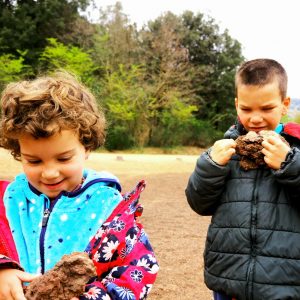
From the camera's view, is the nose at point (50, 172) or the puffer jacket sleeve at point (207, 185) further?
the puffer jacket sleeve at point (207, 185)

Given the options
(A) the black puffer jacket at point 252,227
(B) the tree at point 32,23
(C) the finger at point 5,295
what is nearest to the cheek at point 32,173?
(C) the finger at point 5,295

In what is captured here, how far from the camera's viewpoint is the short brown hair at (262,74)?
2611 mm

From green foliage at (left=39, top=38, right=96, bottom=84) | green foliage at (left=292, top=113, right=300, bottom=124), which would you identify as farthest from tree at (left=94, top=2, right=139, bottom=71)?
green foliage at (left=292, top=113, right=300, bottom=124)

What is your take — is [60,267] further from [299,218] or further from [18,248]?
[299,218]

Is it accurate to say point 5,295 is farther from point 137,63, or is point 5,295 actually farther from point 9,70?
point 137,63

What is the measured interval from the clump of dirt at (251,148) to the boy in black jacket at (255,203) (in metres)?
0.03

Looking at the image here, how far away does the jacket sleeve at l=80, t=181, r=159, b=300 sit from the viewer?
1.70 meters

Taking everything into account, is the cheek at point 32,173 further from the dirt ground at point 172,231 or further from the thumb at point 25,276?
the dirt ground at point 172,231

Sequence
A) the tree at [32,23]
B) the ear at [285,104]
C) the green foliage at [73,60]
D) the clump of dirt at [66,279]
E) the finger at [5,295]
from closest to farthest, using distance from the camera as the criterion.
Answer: the clump of dirt at [66,279]
the finger at [5,295]
the ear at [285,104]
the green foliage at [73,60]
the tree at [32,23]

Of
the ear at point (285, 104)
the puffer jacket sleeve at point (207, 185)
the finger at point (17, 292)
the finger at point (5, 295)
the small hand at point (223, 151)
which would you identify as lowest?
the finger at point (5, 295)

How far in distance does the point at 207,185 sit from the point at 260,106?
0.50m

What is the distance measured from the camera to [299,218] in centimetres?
241

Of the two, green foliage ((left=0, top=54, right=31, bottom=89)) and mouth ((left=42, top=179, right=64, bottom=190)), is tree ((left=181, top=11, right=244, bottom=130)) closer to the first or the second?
green foliage ((left=0, top=54, right=31, bottom=89))

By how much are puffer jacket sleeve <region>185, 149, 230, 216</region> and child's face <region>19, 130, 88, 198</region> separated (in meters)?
0.81
